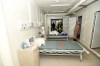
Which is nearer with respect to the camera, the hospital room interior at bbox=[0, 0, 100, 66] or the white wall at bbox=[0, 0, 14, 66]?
the white wall at bbox=[0, 0, 14, 66]

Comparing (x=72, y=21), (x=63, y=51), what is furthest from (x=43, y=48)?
(x=72, y=21)

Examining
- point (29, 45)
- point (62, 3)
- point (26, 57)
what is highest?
point (62, 3)

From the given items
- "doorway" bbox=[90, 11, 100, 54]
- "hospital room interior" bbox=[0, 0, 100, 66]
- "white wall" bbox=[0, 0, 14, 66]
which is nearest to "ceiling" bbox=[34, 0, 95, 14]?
"hospital room interior" bbox=[0, 0, 100, 66]

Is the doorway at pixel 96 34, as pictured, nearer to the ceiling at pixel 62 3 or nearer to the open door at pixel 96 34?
the open door at pixel 96 34

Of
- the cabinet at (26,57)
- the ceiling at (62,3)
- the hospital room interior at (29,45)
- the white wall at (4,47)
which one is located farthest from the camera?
the ceiling at (62,3)

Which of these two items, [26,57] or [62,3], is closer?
[26,57]

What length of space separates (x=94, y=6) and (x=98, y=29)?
1085 millimetres

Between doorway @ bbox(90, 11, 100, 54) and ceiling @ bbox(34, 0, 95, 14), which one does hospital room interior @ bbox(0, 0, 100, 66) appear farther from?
ceiling @ bbox(34, 0, 95, 14)

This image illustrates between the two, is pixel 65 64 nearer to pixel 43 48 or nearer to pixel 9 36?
pixel 43 48

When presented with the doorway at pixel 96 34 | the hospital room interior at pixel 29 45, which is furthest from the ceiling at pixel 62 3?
the doorway at pixel 96 34

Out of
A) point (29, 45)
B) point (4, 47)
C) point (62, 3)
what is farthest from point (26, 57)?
point (62, 3)

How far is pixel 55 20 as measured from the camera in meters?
8.48

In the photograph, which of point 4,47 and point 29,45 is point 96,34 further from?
point 4,47

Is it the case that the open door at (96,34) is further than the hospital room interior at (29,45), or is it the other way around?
the open door at (96,34)
